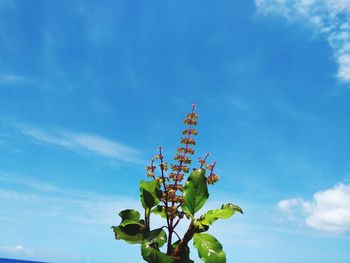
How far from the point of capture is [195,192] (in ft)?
14.1

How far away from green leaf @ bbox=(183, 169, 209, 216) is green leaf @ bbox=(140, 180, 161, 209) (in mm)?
361

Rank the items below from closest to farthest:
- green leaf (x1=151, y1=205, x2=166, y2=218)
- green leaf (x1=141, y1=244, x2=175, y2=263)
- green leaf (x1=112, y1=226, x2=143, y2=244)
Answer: green leaf (x1=141, y1=244, x2=175, y2=263)
green leaf (x1=112, y1=226, x2=143, y2=244)
green leaf (x1=151, y1=205, x2=166, y2=218)

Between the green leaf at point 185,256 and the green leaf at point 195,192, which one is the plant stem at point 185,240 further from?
the green leaf at point 195,192

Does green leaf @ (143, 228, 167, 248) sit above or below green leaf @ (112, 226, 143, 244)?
below

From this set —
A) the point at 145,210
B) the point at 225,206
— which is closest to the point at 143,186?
the point at 145,210

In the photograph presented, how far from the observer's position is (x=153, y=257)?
13.2 ft

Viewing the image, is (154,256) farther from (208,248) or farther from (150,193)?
(150,193)

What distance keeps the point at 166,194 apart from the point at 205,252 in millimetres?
693

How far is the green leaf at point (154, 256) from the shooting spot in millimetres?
4027

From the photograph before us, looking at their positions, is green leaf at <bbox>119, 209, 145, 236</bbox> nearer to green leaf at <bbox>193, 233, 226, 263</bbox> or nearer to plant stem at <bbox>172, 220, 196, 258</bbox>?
plant stem at <bbox>172, 220, 196, 258</bbox>

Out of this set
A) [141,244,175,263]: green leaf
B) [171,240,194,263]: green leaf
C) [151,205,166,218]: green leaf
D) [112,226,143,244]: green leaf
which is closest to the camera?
[141,244,175,263]: green leaf

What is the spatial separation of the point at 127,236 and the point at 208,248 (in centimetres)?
90

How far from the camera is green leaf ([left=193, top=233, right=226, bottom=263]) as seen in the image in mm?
4047

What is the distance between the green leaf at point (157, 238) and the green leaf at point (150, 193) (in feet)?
1.13
